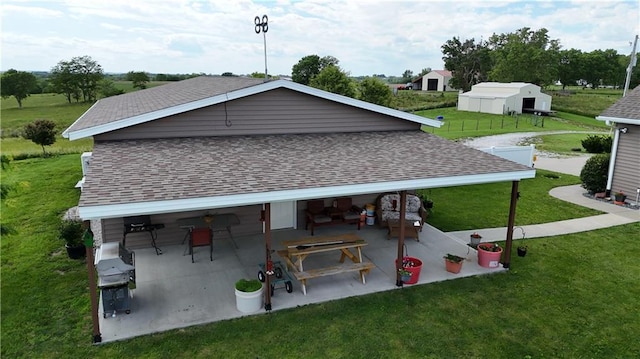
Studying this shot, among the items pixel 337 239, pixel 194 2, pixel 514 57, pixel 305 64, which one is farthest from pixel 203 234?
pixel 305 64

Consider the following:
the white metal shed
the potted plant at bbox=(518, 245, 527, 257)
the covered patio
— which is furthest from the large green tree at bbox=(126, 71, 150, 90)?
the potted plant at bbox=(518, 245, 527, 257)

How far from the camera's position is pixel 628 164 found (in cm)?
1541

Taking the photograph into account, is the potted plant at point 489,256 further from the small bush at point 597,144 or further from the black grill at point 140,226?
the small bush at point 597,144

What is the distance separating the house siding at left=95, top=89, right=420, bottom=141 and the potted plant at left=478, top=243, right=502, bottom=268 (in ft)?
14.7

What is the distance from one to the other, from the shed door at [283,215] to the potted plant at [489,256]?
537cm

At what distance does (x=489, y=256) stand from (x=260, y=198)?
587cm

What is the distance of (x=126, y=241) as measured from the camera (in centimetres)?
1090

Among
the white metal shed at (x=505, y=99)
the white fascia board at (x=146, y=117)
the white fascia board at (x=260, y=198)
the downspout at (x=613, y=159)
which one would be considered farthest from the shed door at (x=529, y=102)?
the white fascia board at (x=146, y=117)

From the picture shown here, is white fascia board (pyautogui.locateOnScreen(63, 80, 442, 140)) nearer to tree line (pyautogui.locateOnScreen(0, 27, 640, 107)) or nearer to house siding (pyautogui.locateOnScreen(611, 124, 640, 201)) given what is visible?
house siding (pyautogui.locateOnScreen(611, 124, 640, 201))

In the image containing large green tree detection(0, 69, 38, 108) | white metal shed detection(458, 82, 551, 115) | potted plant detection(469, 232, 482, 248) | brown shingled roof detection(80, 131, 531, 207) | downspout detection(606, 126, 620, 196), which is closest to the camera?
brown shingled roof detection(80, 131, 531, 207)

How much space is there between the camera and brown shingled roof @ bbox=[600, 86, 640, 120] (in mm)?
14695

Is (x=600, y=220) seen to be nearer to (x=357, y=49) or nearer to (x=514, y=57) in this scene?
(x=357, y=49)

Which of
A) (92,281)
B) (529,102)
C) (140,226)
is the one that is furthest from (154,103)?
(529,102)

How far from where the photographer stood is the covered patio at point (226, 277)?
25.1 feet
